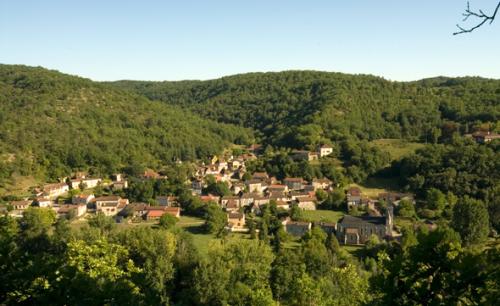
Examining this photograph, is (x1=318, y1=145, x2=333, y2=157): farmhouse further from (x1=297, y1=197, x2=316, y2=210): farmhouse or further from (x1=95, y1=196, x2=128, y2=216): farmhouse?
(x1=95, y1=196, x2=128, y2=216): farmhouse

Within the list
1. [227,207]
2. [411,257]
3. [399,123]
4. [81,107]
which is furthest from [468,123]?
[411,257]

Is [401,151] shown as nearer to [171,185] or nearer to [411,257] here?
[171,185]

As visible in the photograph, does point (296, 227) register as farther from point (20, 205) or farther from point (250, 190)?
point (20, 205)

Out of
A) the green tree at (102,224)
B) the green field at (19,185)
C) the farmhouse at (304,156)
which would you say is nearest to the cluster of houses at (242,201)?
the farmhouse at (304,156)

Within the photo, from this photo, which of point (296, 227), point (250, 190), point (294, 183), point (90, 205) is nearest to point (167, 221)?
point (296, 227)

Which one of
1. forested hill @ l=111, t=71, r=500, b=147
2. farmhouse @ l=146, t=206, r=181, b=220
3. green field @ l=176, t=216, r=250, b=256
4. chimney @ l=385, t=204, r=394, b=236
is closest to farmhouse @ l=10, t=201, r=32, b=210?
farmhouse @ l=146, t=206, r=181, b=220

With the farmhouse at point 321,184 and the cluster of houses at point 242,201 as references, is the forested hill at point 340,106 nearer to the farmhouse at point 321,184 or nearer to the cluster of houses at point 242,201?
the farmhouse at point 321,184
